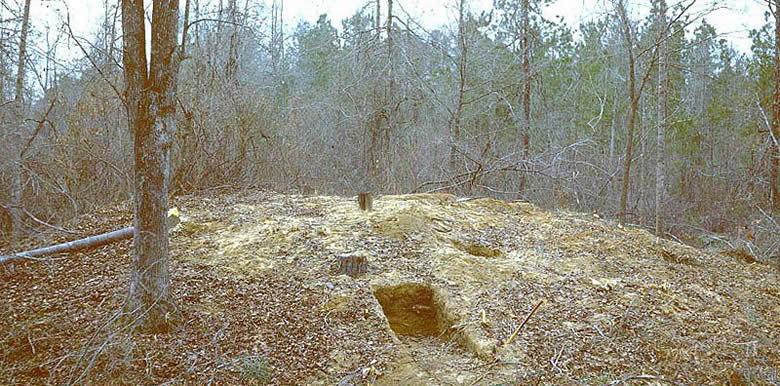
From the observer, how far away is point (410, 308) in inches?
208

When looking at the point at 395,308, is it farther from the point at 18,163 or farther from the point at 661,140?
the point at 661,140

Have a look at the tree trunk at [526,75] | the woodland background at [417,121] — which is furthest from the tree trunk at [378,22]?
the tree trunk at [526,75]

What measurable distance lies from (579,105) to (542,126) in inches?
133

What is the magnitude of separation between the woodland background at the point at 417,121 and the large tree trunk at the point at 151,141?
358 mm

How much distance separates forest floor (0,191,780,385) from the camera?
399 cm

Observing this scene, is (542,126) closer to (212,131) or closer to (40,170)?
(212,131)

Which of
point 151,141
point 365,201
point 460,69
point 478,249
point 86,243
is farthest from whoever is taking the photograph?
point 460,69

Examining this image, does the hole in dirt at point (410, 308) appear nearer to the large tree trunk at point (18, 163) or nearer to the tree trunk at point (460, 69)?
the large tree trunk at point (18, 163)

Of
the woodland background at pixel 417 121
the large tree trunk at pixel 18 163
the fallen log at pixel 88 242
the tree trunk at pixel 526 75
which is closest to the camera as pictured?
the fallen log at pixel 88 242

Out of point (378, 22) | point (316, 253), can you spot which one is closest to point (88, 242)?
point (316, 253)

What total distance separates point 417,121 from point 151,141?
10.0 metres

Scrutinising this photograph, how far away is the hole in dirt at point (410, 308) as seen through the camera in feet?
16.8

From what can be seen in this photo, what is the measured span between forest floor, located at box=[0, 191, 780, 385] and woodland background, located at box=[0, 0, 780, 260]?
1292 millimetres

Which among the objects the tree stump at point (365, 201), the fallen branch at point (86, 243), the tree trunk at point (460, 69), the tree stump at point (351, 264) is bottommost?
the tree stump at point (351, 264)
